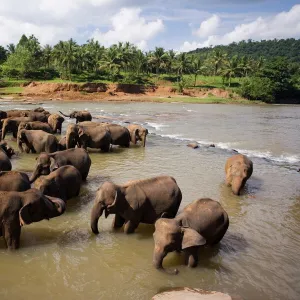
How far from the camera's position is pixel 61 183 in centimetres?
824

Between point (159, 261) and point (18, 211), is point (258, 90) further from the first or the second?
point (18, 211)

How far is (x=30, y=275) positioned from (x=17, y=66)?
64.1 metres

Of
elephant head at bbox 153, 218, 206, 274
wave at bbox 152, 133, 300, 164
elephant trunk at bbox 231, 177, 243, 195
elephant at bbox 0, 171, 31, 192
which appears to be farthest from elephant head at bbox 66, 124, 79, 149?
elephant head at bbox 153, 218, 206, 274

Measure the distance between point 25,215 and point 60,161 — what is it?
148 inches

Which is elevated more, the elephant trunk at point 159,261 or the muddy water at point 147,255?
the elephant trunk at point 159,261

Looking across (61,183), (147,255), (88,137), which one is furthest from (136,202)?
(88,137)

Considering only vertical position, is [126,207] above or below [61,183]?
above

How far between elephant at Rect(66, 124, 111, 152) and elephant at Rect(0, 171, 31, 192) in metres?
5.78

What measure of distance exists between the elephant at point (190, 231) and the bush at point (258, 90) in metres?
59.7

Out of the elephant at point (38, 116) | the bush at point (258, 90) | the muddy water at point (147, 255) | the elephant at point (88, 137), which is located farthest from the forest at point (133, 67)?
the muddy water at point (147, 255)

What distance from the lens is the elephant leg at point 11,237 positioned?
611cm

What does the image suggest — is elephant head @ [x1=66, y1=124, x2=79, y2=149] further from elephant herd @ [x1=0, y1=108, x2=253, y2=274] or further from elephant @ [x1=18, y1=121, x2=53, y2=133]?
elephant herd @ [x1=0, y1=108, x2=253, y2=274]

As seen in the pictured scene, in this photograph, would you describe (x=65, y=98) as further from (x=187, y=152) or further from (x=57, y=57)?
(x=187, y=152)

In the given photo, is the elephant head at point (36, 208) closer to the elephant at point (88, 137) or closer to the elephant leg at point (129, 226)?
the elephant leg at point (129, 226)
